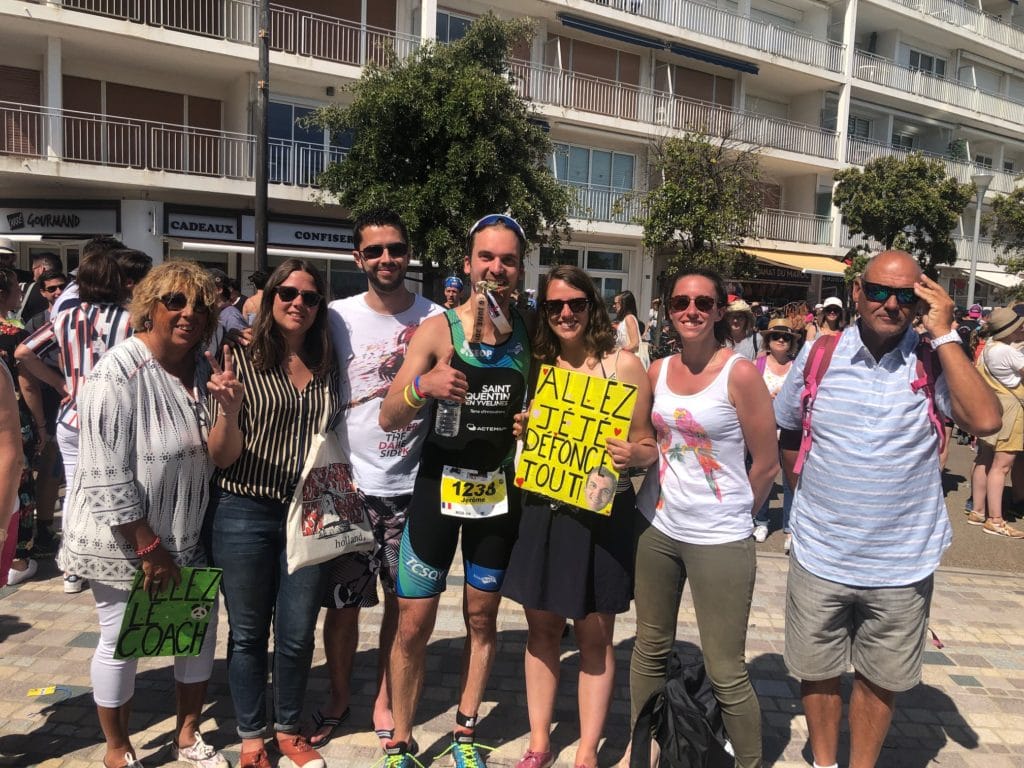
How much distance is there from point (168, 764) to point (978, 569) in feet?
20.1

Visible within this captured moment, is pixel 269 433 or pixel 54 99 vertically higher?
pixel 54 99

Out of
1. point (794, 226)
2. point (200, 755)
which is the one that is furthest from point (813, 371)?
point (794, 226)

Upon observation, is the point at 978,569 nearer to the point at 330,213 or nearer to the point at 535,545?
the point at 535,545

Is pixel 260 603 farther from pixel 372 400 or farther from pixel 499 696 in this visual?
pixel 499 696

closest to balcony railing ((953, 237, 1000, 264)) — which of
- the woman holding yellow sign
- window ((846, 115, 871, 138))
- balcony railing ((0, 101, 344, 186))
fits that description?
window ((846, 115, 871, 138))

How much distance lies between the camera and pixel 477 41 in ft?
44.4

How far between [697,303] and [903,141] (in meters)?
34.2

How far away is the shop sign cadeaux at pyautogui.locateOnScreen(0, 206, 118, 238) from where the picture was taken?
1712 centimetres

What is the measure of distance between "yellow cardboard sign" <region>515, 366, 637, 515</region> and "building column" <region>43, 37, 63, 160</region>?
17041mm

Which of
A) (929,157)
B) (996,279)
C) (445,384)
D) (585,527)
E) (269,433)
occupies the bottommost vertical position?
(585,527)

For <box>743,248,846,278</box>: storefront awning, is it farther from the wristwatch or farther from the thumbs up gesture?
the thumbs up gesture

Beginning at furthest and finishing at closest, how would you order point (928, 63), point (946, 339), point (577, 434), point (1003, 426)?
1. point (928, 63)
2. point (1003, 426)
3. point (577, 434)
4. point (946, 339)

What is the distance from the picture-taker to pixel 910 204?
21891 millimetres

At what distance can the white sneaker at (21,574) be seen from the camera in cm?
507
